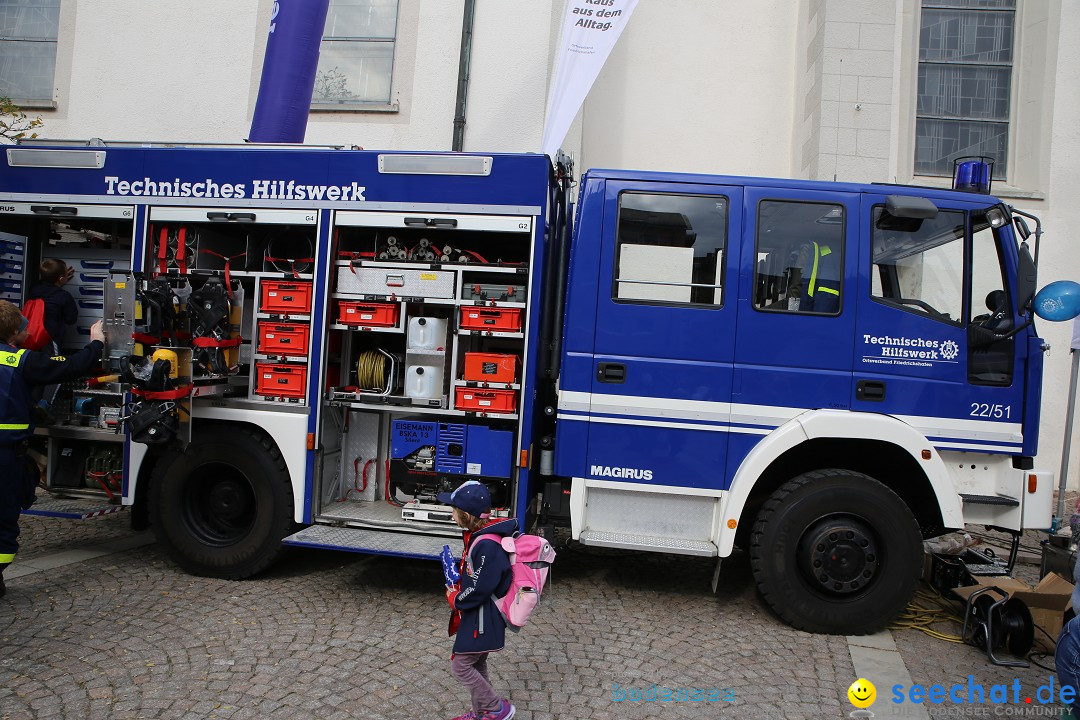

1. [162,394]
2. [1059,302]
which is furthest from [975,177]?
[162,394]

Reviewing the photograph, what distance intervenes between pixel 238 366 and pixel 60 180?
194 centimetres

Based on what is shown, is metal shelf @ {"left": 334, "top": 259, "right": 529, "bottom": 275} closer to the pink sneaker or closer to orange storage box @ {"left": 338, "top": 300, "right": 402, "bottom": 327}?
orange storage box @ {"left": 338, "top": 300, "right": 402, "bottom": 327}

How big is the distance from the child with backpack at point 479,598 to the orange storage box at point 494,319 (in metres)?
1.82

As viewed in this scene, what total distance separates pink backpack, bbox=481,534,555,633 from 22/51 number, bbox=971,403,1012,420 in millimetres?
3064

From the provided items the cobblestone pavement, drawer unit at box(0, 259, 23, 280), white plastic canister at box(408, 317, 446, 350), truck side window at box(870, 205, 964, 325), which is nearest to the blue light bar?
truck side window at box(870, 205, 964, 325)

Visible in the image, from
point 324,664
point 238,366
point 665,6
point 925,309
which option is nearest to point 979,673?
point 925,309

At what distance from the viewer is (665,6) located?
9852mm

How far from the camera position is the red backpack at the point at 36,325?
5.34 meters

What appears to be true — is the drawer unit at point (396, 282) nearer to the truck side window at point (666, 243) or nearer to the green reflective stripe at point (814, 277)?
the truck side window at point (666, 243)

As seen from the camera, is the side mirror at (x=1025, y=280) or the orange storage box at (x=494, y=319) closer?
the side mirror at (x=1025, y=280)

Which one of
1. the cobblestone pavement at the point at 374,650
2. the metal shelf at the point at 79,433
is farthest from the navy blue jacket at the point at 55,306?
the cobblestone pavement at the point at 374,650

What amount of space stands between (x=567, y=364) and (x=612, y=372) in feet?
0.99

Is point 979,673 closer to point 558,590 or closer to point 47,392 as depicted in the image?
point 558,590

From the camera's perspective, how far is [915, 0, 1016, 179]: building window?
9578 mm
